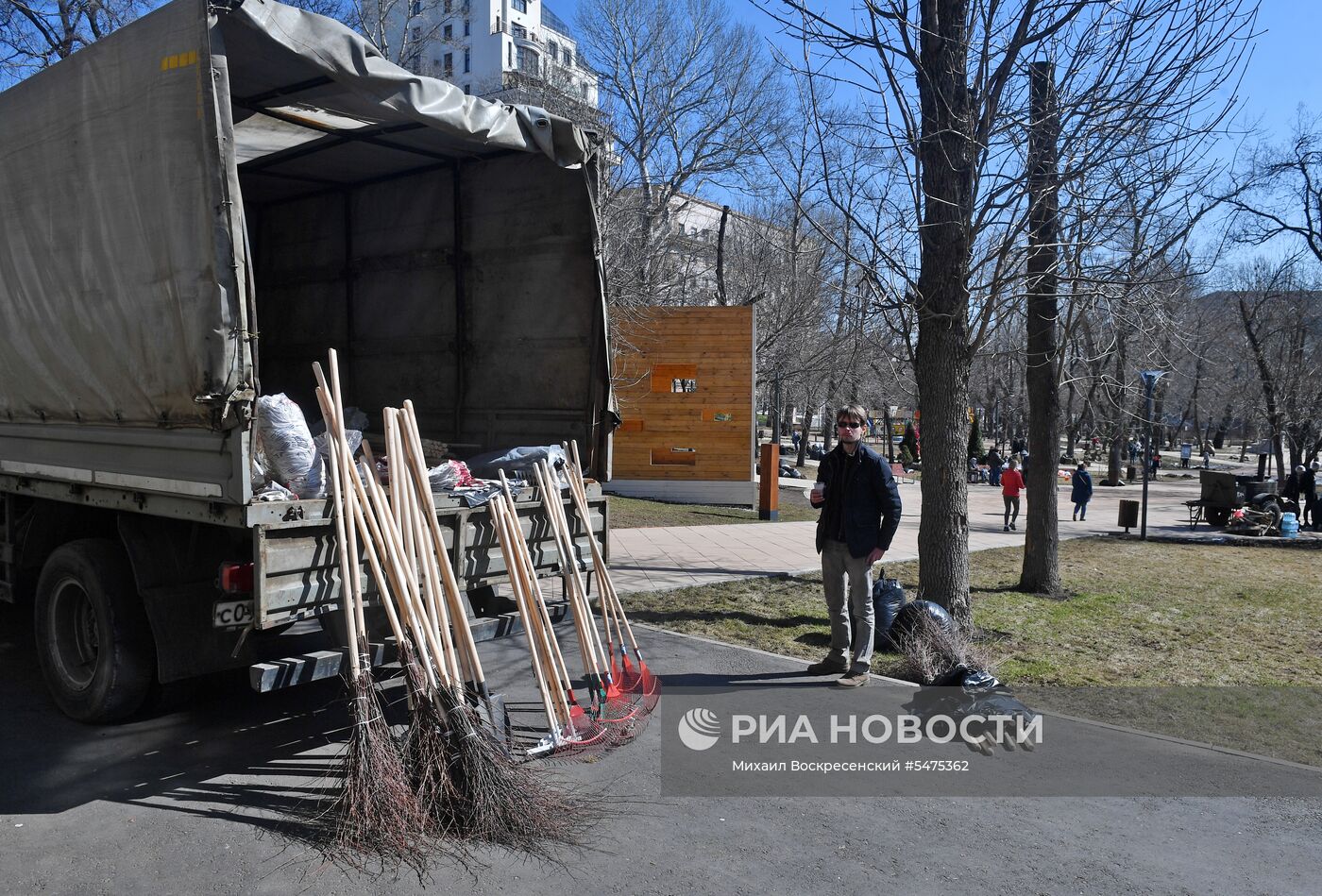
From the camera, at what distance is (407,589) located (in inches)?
168

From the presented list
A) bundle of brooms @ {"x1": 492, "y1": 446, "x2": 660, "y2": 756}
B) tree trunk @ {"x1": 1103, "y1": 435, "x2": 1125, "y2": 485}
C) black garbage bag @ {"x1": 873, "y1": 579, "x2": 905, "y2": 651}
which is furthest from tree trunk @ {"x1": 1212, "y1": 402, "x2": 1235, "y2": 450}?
bundle of brooms @ {"x1": 492, "y1": 446, "x2": 660, "y2": 756}

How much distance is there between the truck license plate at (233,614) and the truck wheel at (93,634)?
3.17ft

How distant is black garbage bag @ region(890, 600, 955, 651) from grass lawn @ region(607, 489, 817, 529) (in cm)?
783

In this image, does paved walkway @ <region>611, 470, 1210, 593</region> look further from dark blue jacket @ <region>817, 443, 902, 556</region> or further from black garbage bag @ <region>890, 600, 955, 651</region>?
dark blue jacket @ <region>817, 443, 902, 556</region>

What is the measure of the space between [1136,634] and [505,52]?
5335 centimetres

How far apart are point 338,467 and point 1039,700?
14.4 ft

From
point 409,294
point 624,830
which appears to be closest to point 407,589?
point 624,830

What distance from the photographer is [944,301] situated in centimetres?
782

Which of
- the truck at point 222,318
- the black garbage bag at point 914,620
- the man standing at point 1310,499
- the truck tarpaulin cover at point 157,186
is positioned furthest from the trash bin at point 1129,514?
the truck tarpaulin cover at point 157,186

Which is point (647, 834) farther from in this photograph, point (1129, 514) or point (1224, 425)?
point (1224, 425)

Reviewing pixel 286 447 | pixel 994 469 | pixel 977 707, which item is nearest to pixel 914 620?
pixel 977 707

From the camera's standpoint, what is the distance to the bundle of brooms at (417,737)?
12.5 feet

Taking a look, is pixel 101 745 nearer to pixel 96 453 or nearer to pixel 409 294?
pixel 96 453

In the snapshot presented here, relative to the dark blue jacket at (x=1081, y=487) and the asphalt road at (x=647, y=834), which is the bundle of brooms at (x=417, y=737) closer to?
the asphalt road at (x=647, y=834)
